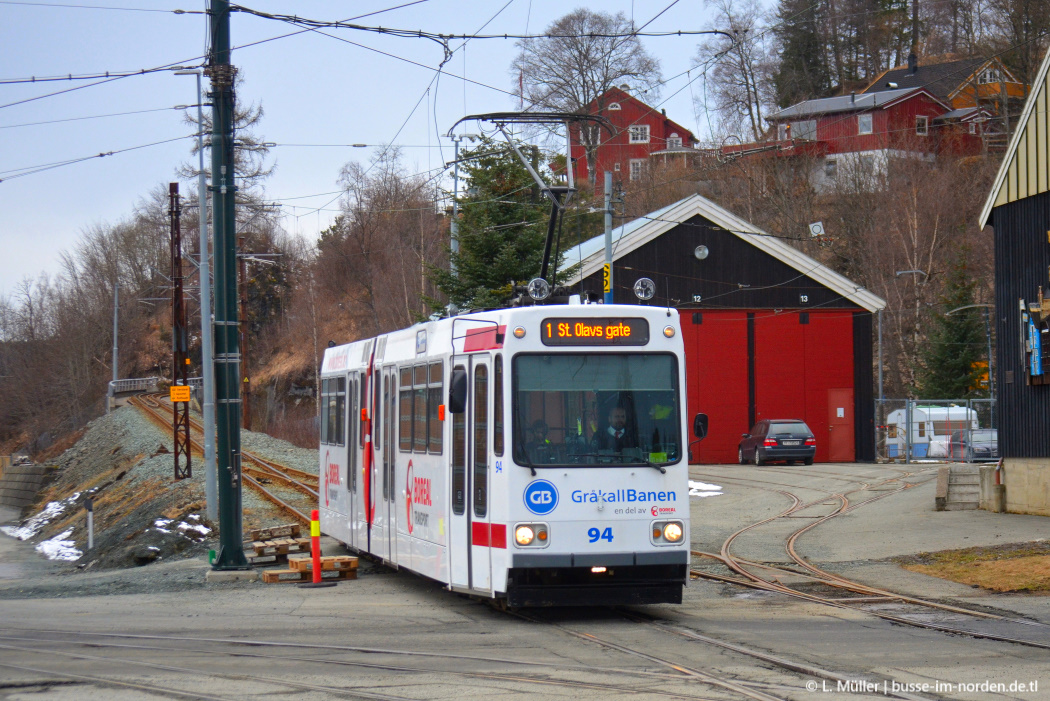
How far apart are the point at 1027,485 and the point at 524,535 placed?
13.4m

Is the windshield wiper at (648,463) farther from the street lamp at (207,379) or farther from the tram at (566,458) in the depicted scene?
the street lamp at (207,379)

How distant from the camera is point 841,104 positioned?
77.4 m

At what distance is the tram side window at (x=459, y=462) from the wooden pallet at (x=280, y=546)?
5.98 metres

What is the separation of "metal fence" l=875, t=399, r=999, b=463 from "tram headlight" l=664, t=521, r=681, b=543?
31994 mm

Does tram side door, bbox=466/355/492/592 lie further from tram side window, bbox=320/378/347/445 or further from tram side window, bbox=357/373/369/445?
tram side window, bbox=320/378/347/445

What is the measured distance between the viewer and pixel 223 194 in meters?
16.6

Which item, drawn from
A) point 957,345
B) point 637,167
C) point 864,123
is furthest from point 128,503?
point 864,123

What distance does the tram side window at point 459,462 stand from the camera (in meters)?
11.7

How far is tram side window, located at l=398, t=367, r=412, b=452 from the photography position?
13.7 m

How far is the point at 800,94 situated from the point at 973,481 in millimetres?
61287

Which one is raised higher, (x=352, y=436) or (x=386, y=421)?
(x=386, y=421)

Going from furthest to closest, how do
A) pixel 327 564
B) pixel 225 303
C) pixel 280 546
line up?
pixel 280 546, pixel 225 303, pixel 327 564

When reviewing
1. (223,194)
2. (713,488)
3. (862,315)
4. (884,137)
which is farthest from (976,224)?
(223,194)

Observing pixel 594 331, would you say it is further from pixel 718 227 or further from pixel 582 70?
pixel 582 70
